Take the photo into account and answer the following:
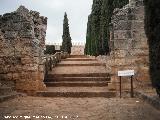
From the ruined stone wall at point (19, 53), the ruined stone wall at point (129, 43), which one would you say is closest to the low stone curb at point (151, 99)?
the ruined stone wall at point (129, 43)

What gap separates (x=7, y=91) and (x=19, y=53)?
1.68m

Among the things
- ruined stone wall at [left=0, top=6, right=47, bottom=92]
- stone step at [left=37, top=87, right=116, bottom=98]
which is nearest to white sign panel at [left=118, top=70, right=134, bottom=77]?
stone step at [left=37, top=87, right=116, bottom=98]

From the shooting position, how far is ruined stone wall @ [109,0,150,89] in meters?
12.6

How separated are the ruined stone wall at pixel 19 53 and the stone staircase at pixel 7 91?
5.2 inches

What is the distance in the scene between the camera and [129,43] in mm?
12633

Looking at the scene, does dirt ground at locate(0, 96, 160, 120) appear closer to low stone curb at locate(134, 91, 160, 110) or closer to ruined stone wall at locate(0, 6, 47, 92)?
low stone curb at locate(134, 91, 160, 110)

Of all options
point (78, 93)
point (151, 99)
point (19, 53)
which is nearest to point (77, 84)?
point (78, 93)

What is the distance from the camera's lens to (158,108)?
8117mm

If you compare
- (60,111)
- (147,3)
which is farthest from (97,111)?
(147,3)

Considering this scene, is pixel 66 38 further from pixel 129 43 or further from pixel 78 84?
pixel 129 43

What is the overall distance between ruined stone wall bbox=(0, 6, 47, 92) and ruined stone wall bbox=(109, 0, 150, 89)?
2.90 metres

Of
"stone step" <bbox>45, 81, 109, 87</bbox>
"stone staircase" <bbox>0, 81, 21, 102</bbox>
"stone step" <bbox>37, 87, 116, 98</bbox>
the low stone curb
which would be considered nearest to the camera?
the low stone curb

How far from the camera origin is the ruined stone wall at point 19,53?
1280 centimetres

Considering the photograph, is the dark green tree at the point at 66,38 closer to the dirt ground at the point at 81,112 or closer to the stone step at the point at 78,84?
the stone step at the point at 78,84
